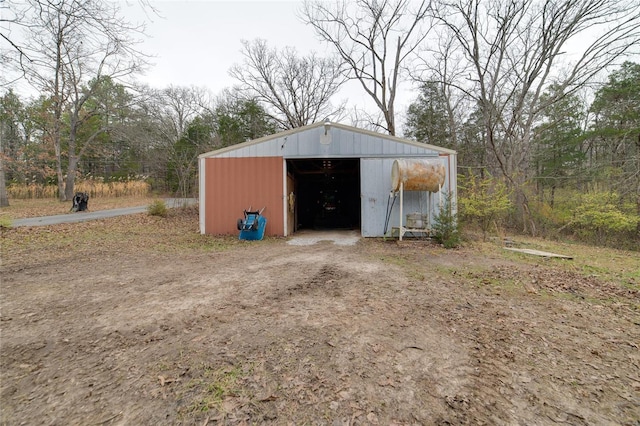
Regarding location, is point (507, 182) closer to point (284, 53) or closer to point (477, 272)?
point (477, 272)

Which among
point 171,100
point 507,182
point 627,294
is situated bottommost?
point 627,294

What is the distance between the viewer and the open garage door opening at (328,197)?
1265cm

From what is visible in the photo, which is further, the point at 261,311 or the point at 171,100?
the point at 171,100

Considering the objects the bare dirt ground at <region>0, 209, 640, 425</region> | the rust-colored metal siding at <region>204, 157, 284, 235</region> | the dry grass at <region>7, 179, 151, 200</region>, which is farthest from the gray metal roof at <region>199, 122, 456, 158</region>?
the dry grass at <region>7, 179, 151, 200</region>

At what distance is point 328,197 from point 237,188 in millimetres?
5665

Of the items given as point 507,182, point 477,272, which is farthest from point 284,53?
point 477,272

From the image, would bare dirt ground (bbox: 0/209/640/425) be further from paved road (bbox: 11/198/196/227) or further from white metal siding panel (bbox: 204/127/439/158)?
paved road (bbox: 11/198/196/227)

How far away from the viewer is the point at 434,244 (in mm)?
7465

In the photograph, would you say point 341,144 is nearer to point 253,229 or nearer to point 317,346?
point 253,229

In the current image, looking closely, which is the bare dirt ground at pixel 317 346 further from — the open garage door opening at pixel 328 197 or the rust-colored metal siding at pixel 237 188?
the open garage door opening at pixel 328 197

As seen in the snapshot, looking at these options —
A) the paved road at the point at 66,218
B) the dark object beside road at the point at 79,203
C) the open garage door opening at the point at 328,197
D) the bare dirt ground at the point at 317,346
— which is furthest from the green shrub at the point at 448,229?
the dark object beside road at the point at 79,203

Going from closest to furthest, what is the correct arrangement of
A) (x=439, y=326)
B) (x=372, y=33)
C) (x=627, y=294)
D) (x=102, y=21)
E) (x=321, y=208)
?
(x=439, y=326) < (x=627, y=294) < (x=102, y=21) < (x=321, y=208) < (x=372, y=33)

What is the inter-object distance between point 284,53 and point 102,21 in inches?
713

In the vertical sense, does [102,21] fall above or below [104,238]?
above
